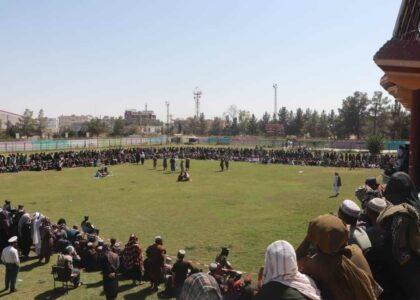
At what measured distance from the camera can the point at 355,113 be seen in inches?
3585

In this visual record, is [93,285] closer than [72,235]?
Yes

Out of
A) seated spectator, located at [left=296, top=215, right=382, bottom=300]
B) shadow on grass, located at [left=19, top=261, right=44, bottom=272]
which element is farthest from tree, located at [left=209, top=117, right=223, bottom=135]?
seated spectator, located at [left=296, top=215, right=382, bottom=300]

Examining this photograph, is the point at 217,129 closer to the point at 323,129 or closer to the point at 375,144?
the point at 323,129

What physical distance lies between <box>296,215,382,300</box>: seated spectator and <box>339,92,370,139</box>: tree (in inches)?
3648

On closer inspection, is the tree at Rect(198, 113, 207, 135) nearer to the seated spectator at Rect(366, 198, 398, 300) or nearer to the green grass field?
the green grass field

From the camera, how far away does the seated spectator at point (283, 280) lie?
284cm

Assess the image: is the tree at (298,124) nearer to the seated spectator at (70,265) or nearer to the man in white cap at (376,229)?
the seated spectator at (70,265)

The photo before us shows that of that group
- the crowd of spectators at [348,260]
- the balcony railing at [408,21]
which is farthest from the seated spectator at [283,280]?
the balcony railing at [408,21]

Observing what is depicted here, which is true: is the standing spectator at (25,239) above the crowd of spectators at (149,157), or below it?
below

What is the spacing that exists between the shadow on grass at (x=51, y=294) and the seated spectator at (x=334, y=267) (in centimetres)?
813

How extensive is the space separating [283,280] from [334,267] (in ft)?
1.53

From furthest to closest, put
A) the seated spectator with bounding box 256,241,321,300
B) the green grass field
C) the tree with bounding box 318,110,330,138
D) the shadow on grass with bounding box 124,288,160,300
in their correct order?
the tree with bounding box 318,110,330,138 → the green grass field → the shadow on grass with bounding box 124,288,160,300 → the seated spectator with bounding box 256,241,321,300

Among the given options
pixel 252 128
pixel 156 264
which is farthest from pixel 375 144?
pixel 252 128

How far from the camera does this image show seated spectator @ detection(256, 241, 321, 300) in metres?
2.84
